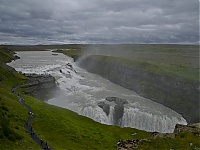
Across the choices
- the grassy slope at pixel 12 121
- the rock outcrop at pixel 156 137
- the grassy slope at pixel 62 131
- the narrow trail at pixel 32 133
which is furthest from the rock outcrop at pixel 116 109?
the grassy slope at pixel 12 121

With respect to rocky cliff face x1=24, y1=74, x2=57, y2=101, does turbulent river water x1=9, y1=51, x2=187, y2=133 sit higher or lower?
lower

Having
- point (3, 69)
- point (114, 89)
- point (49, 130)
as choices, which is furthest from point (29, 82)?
point (49, 130)

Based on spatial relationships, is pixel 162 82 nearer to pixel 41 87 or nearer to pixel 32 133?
pixel 41 87

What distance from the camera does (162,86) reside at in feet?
306

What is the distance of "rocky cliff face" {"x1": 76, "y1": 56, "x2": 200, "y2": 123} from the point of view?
79.1 metres

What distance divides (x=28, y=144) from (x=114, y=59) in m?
107

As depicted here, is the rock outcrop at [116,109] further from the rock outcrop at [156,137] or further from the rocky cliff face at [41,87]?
the rock outcrop at [156,137]

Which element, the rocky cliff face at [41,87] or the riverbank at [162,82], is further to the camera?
the rocky cliff face at [41,87]

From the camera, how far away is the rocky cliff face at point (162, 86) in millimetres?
79125

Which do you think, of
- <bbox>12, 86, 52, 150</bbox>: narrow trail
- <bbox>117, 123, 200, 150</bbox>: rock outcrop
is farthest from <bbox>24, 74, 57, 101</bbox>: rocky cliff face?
<bbox>117, 123, 200, 150</bbox>: rock outcrop

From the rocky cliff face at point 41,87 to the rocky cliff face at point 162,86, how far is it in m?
32.2

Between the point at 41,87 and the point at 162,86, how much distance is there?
45706 millimetres

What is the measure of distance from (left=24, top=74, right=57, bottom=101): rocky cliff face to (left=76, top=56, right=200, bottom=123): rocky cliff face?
32239 mm

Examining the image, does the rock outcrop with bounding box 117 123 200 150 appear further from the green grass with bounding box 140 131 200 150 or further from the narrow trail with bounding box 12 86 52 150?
the narrow trail with bounding box 12 86 52 150
